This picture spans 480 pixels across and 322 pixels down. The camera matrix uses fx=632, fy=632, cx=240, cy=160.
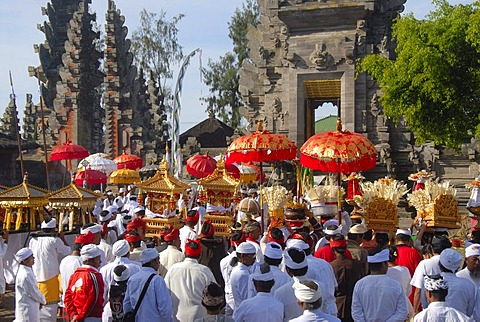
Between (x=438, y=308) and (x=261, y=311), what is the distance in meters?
1.53

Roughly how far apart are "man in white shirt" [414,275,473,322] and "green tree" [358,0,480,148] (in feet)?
43.6

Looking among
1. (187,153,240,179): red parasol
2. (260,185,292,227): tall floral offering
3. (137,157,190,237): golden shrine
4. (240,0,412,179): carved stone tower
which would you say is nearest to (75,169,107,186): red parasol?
(187,153,240,179): red parasol

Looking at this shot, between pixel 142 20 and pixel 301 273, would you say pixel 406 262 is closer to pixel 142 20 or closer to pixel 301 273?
pixel 301 273

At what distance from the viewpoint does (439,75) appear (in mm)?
17922

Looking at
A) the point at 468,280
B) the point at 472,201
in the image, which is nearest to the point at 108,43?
the point at 472,201

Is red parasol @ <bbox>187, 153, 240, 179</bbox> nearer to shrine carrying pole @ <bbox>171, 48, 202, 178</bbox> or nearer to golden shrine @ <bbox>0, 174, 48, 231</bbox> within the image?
shrine carrying pole @ <bbox>171, 48, 202, 178</bbox>

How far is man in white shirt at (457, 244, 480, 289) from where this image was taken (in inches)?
271

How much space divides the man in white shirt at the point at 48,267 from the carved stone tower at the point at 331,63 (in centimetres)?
1627

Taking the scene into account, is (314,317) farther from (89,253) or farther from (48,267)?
(48,267)

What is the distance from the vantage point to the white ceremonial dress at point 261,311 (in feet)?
18.7

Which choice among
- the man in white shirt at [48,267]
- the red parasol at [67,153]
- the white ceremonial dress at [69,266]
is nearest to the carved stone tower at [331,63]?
the red parasol at [67,153]

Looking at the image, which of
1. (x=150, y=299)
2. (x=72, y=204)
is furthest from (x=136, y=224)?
(x=150, y=299)

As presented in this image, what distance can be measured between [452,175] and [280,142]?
40.8ft

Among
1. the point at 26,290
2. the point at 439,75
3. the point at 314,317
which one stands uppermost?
the point at 439,75
